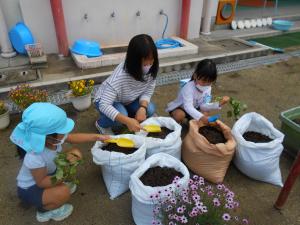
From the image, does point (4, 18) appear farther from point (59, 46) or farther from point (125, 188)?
point (125, 188)

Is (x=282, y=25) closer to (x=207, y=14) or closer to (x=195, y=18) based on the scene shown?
(x=207, y=14)

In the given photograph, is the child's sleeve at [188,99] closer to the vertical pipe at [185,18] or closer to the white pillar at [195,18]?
the vertical pipe at [185,18]

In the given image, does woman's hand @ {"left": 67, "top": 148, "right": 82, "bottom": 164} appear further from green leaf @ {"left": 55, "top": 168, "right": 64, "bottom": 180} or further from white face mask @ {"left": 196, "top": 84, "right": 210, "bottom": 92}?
white face mask @ {"left": 196, "top": 84, "right": 210, "bottom": 92}

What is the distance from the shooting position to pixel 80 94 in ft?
9.87

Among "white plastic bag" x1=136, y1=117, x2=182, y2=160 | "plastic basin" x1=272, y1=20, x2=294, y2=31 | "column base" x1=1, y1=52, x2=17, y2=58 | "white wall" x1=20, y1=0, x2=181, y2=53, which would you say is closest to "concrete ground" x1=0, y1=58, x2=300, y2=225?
"white plastic bag" x1=136, y1=117, x2=182, y2=160

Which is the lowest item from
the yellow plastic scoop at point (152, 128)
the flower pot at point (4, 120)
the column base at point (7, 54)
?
the flower pot at point (4, 120)

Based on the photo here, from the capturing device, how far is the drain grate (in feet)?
11.0

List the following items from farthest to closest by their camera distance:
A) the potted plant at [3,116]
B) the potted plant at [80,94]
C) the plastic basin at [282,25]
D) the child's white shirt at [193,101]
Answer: the plastic basin at [282,25], the potted plant at [80,94], the potted plant at [3,116], the child's white shirt at [193,101]

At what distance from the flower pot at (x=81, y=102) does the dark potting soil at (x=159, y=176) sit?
1438 mm

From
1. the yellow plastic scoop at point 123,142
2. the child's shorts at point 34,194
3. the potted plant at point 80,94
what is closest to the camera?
the child's shorts at point 34,194

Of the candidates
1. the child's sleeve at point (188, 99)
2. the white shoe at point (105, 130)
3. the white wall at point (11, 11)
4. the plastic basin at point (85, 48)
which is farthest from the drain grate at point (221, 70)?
the white wall at point (11, 11)

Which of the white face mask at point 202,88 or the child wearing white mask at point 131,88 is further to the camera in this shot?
the white face mask at point 202,88

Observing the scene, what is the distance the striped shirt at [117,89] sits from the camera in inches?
91.8

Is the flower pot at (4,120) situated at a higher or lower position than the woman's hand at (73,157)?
lower
